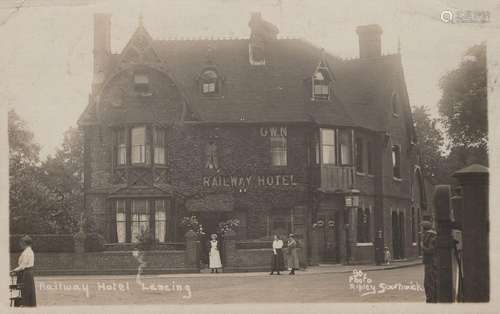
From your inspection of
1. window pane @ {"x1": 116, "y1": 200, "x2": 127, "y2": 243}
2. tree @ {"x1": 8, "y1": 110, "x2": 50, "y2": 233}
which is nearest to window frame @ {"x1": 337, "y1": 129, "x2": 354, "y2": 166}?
window pane @ {"x1": 116, "y1": 200, "x2": 127, "y2": 243}

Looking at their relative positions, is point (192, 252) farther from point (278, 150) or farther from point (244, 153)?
point (278, 150)

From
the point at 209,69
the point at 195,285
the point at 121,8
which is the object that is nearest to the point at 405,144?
the point at 209,69

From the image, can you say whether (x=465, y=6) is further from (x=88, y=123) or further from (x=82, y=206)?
(x=82, y=206)

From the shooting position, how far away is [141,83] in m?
18.1

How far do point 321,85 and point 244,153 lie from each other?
2547 millimetres

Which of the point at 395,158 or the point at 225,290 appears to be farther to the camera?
the point at 395,158

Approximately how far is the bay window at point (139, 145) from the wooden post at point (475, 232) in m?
9.24

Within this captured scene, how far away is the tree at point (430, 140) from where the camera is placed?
1437cm

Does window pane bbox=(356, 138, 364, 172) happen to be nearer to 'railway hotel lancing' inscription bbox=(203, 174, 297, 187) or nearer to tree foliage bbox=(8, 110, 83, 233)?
'railway hotel lancing' inscription bbox=(203, 174, 297, 187)

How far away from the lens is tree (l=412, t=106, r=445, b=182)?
47.1ft

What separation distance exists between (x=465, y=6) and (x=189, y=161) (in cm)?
737

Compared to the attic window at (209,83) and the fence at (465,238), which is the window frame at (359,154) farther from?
the fence at (465,238)

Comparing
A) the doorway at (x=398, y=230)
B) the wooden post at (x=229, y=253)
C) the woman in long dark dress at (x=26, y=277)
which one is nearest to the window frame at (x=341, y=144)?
the doorway at (x=398, y=230)

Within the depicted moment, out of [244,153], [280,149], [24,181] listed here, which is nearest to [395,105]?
[280,149]
